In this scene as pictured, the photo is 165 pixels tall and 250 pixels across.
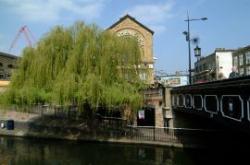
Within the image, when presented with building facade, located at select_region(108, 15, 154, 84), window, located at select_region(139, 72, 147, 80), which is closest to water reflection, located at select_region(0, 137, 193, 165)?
window, located at select_region(139, 72, 147, 80)

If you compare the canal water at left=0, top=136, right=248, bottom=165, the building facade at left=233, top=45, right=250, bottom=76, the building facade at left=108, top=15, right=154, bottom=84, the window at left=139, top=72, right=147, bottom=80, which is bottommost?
the canal water at left=0, top=136, right=248, bottom=165

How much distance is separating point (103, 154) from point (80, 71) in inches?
261

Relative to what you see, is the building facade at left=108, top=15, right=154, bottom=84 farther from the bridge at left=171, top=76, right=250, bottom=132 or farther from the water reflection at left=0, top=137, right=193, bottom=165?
the bridge at left=171, top=76, right=250, bottom=132

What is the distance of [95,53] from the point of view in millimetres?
30812

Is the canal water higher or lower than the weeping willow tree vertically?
lower

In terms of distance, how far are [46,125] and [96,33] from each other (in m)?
10.7

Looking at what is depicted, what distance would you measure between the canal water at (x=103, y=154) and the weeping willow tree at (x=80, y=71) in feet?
11.0

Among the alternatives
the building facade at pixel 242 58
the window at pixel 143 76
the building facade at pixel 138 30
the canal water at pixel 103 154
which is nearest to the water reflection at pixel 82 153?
the canal water at pixel 103 154

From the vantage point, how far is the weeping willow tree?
2962cm

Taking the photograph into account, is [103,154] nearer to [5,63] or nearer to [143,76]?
[143,76]

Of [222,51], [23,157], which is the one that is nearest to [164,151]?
[23,157]

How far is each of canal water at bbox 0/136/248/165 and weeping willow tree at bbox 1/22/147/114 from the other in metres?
3.34

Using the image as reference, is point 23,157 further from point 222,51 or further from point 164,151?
point 222,51

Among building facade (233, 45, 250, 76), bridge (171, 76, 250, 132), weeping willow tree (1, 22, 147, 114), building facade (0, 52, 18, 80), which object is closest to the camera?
bridge (171, 76, 250, 132)
